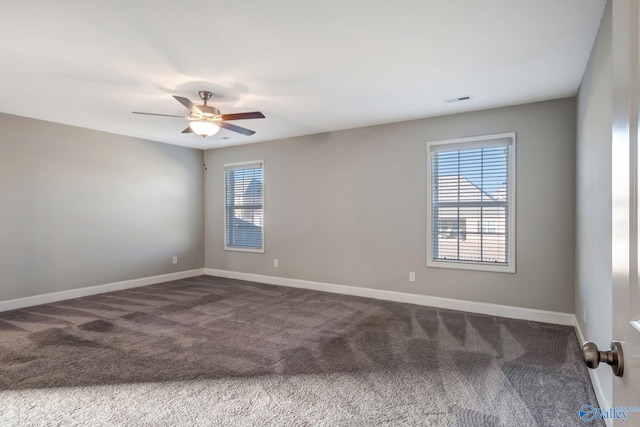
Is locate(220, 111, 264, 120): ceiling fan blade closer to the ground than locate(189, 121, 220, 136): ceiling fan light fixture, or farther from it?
farther from it

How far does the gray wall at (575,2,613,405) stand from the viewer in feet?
6.70

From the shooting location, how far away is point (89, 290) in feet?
16.6

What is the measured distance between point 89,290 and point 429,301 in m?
4.85

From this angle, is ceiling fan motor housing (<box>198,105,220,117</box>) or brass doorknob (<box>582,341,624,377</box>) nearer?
brass doorknob (<box>582,341,624,377</box>)

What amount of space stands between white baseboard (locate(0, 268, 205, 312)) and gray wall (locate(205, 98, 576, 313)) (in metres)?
0.71

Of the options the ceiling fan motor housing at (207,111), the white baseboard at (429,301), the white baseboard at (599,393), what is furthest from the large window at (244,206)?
the white baseboard at (599,393)

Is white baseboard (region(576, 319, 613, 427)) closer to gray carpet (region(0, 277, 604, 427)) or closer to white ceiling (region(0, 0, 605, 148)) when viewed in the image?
gray carpet (region(0, 277, 604, 427))

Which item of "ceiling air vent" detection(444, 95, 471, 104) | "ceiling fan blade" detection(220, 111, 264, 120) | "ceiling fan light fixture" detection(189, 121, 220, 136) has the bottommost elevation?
"ceiling fan light fixture" detection(189, 121, 220, 136)

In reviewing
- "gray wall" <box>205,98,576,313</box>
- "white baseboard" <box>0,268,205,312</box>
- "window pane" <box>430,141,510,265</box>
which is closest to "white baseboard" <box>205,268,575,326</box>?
"gray wall" <box>205,98,576,313</box>

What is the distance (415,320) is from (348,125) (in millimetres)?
2766

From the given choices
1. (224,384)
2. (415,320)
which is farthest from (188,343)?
(415,320)

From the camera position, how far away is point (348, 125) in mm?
4938

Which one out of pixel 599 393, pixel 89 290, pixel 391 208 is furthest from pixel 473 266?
pixel 89 290

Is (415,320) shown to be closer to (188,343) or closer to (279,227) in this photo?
(188,343)
